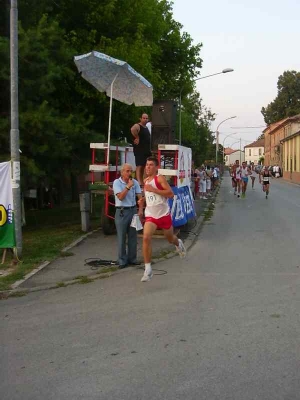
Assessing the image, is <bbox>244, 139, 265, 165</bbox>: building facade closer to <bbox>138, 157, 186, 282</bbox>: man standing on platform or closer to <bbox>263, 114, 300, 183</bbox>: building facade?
<bbox>263, 114, 300, 183</bbox>: building facade

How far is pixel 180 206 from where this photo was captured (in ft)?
39.5

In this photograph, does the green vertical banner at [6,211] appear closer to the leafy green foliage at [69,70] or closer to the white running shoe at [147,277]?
the leafy green foliage at [69,70]

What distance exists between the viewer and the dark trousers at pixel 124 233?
341 inches

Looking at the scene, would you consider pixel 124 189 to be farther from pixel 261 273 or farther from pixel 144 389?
pixel 144 389

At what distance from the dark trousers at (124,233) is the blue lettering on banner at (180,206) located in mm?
2725

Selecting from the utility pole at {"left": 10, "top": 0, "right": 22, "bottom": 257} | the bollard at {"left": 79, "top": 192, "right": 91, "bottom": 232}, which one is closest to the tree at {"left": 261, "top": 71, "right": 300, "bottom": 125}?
the bollard at {"left": 79, "top": 192, "right": 91, "bottom": 232}

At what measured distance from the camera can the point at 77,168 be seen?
44.8 feet

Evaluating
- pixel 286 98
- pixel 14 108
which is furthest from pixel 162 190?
pixel 286 98

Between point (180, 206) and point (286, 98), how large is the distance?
90.5 meters

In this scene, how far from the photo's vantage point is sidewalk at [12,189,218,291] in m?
7.89

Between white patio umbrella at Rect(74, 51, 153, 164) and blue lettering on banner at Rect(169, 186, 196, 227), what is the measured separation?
175 cm

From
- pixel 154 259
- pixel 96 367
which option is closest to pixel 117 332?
pixel 96 367

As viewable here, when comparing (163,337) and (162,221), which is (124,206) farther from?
(163,337)

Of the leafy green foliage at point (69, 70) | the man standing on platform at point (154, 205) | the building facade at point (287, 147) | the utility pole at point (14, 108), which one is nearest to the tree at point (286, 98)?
the building facade at point (287, 147)
